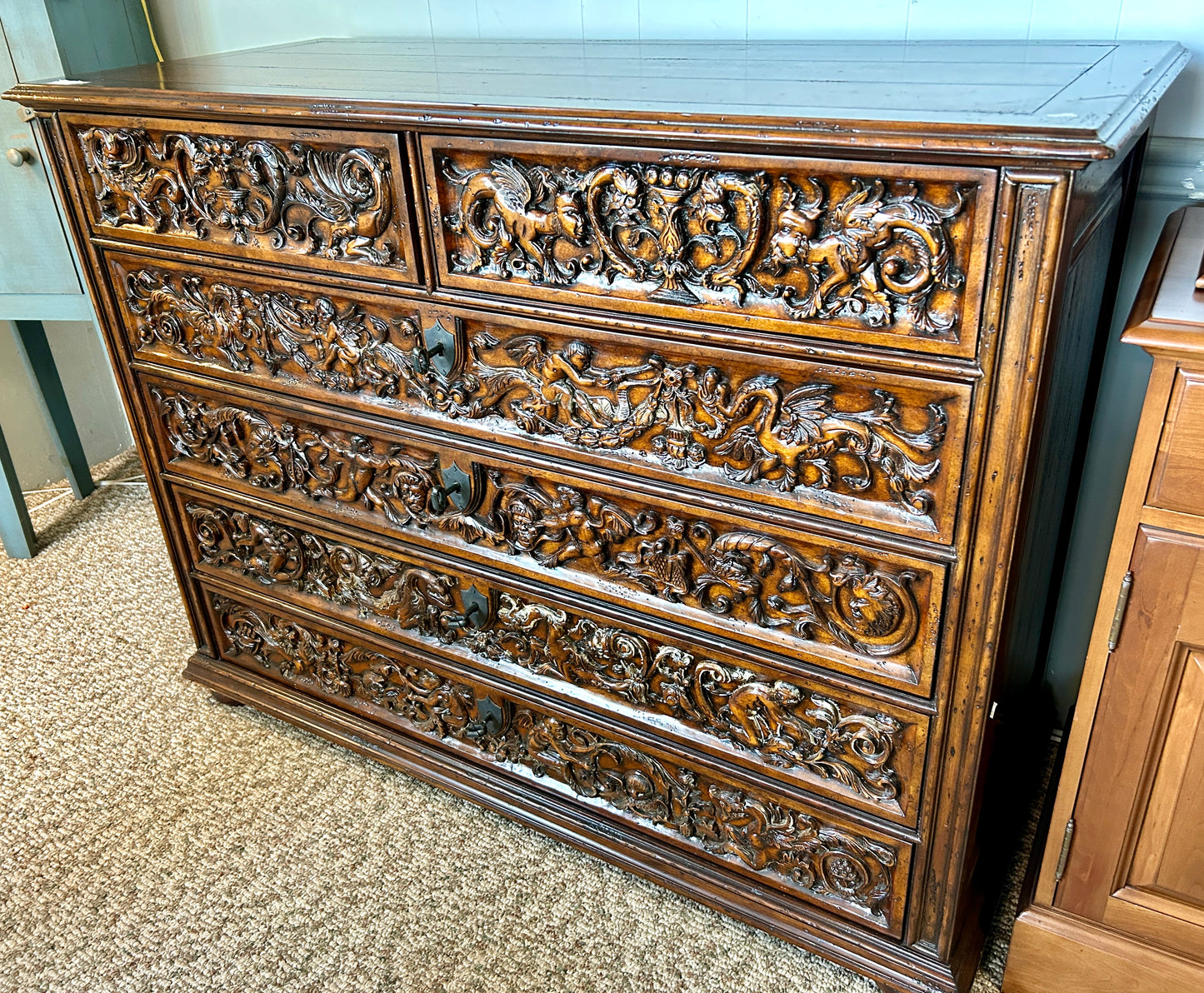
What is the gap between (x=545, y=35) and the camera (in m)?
1.55

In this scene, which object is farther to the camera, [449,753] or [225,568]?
[225,568]

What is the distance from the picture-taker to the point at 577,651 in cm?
128

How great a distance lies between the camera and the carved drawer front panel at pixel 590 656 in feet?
3.64

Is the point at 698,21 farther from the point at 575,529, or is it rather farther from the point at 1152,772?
the point at 1152,772

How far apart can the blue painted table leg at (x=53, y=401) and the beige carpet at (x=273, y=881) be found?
72cm

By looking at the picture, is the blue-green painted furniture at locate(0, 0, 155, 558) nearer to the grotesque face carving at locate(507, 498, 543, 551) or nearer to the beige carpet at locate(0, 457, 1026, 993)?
the beige carpet at locate(0, 457, 1026, 993)

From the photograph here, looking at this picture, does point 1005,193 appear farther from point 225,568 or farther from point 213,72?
point 225,568

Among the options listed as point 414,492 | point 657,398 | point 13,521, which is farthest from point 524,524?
point 13,521

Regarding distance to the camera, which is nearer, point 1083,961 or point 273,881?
point 1083,961

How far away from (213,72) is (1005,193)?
1.11 m

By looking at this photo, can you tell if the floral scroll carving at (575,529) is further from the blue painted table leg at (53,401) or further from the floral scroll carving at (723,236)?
the blue painted table leg at (53,401)

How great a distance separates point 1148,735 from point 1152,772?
53 millimetres

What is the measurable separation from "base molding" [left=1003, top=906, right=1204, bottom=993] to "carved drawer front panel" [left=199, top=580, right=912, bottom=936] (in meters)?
0.16

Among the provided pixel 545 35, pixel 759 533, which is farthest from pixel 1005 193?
pixel 545 35
